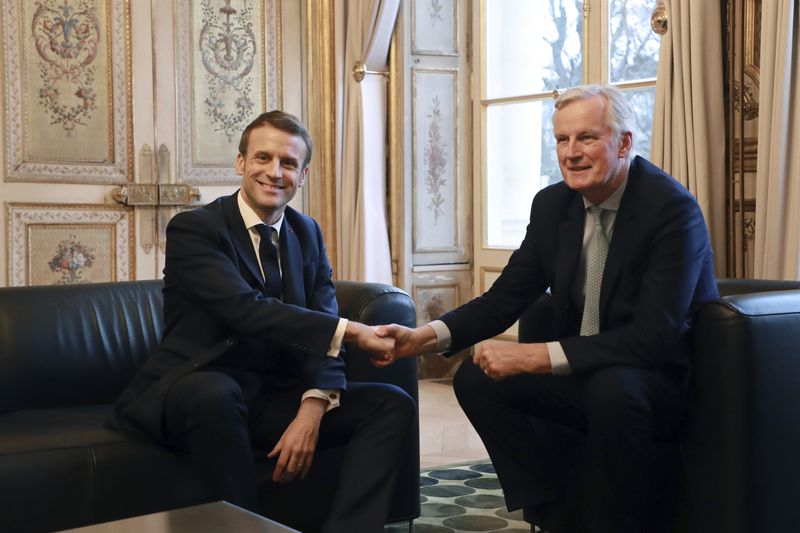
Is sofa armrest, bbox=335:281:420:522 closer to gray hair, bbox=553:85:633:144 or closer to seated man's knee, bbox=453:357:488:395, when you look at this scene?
seated man's knee, bbox=453:357:488:395

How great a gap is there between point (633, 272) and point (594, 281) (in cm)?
12

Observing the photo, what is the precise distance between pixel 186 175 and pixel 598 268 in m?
3.07

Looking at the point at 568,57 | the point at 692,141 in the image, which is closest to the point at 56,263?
the point at 568,57

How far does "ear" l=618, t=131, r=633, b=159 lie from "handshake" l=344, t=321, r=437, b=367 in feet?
2.13

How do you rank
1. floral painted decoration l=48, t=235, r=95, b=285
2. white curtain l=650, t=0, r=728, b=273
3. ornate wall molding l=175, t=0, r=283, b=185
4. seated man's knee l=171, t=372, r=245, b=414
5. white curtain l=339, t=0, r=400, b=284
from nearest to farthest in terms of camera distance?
seated man's knee l=171, t=372, r=245, b=414 < white curtain l=650, t=0, r=728, b=273 < floral painted decoration l=48, t=235, r=95, b=285 < ornate wall molding l=175, t=0, r=283, b=185 < white curtain l=339, t=0, r=400, b=284

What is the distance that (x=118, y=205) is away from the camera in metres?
4.91

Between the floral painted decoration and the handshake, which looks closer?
the handshake

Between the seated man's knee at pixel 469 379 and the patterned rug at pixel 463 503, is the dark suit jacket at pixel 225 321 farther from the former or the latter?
the patterned rug at pixel 463 503

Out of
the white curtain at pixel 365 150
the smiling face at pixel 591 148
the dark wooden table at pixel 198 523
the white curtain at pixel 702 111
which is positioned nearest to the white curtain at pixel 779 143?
the white curtain at pixel 702 111

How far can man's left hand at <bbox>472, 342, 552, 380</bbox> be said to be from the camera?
2354 millimetres

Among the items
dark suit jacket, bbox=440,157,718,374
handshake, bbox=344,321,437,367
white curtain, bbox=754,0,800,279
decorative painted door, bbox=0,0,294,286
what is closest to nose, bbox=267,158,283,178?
handshake, bbox=344,321,437,367

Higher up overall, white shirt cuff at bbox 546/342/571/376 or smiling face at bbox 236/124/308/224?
smiling face at bbox 236/124/308/224

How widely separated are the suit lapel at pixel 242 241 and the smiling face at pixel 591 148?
0.77 metres

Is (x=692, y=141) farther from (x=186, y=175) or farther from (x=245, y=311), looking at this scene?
(x=186, y=175)
